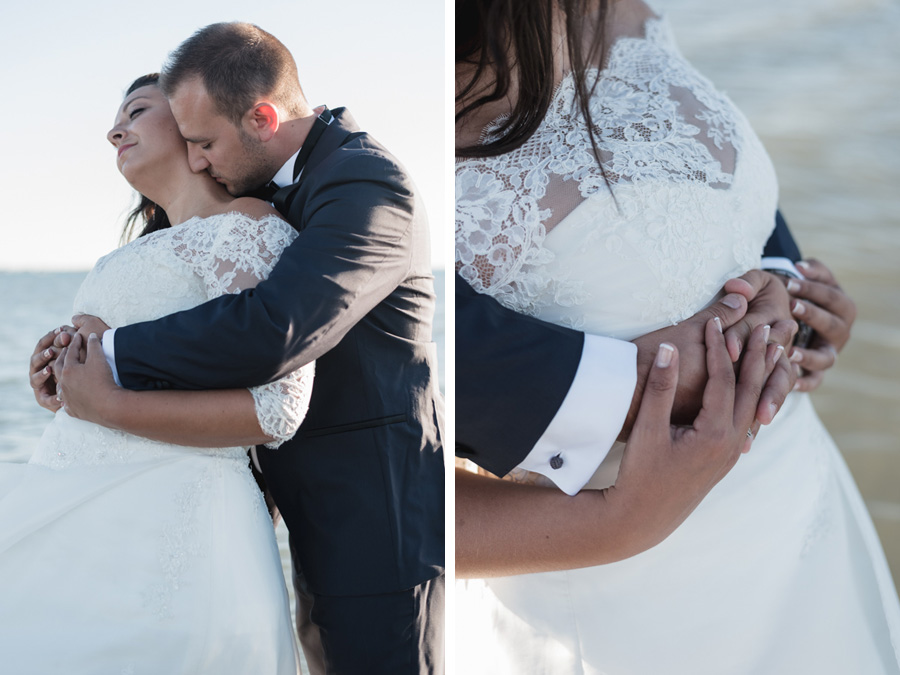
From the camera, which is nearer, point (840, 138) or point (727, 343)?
point (727, 343)

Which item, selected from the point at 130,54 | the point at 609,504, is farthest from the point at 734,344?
the point at 130,54

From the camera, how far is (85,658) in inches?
35.0

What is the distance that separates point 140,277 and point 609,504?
0.58 metres

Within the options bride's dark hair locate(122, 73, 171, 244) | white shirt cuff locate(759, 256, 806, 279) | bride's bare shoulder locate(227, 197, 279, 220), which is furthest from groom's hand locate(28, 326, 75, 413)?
white shirt cuff locate(759, 256, 806, 279)

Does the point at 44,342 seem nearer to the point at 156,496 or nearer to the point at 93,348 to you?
the point at 93,348

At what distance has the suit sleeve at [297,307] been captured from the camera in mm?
869

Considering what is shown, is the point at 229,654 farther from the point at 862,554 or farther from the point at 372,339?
the point at 862,554

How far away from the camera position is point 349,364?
96 cm

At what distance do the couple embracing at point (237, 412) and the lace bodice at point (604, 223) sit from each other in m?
0.09

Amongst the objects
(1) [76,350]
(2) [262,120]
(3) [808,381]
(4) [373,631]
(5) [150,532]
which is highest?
(2) [262,120]

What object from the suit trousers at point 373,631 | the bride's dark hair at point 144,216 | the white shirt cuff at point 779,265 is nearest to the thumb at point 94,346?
the bride's dark hair at point 144,216

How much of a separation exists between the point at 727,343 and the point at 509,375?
26 centimetres

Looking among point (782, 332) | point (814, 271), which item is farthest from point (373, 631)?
point (814, 271)

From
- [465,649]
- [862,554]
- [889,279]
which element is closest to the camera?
[465,649]
